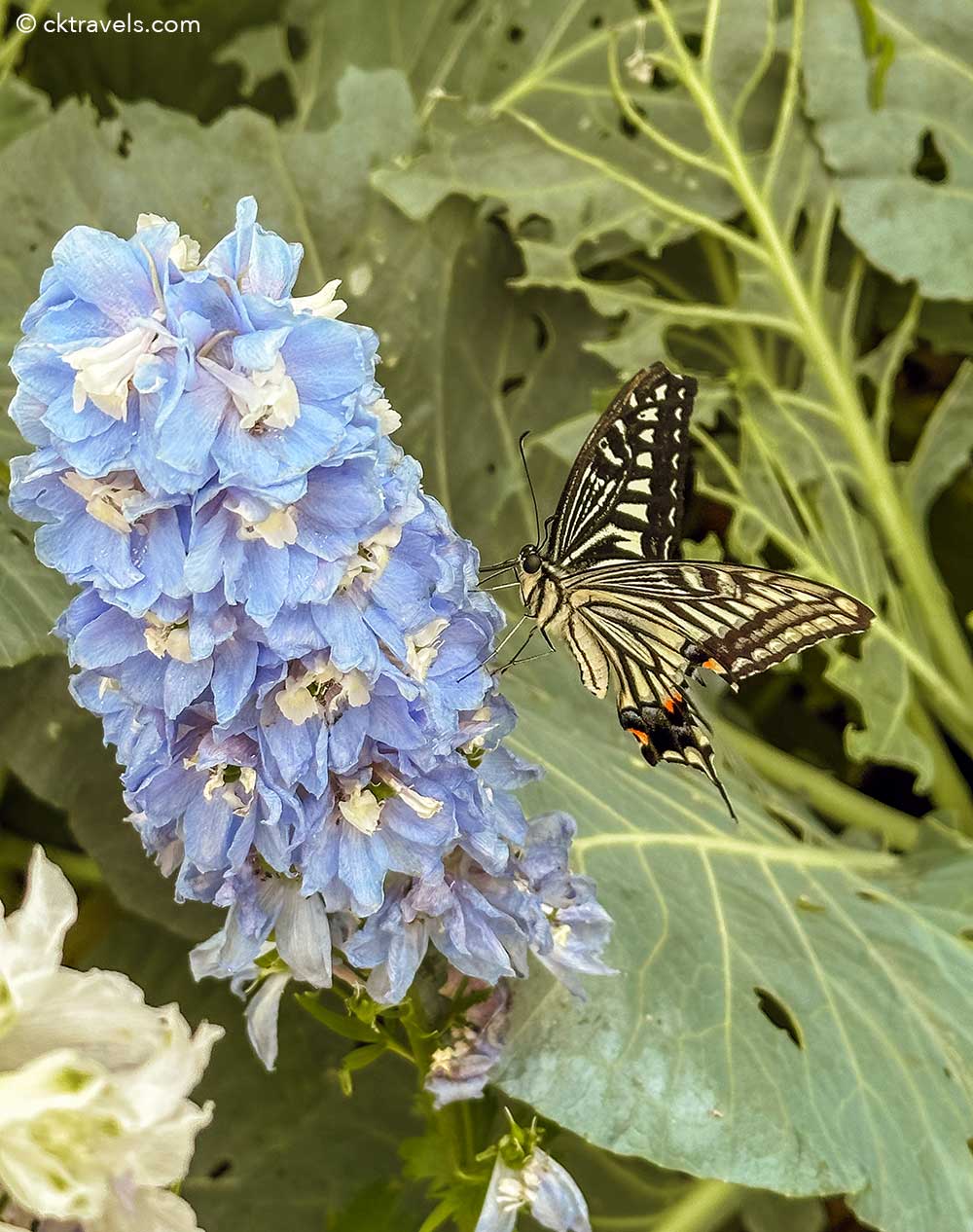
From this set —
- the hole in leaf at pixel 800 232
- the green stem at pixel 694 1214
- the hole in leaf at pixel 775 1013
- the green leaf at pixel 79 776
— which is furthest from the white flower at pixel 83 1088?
the hole in leaf at pixel 800 232

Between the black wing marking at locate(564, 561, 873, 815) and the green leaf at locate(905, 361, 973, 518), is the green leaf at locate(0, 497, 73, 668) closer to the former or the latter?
the black wing marking at locate(564, 561, 873, 815)

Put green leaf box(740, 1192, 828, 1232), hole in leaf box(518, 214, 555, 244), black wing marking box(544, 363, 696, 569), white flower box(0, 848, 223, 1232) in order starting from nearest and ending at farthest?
white flower box(0, 848, 223, 1232)
black wing marking box(544, 363, 696, 569)
green leaf box(740, 1192, 828, 1232)
hole in leaf box(518, 214, 555, 244)

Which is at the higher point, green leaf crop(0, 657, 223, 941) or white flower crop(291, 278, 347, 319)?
white flower crop(291, 278, 347, 319)

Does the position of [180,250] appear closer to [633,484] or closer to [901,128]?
[633,484]

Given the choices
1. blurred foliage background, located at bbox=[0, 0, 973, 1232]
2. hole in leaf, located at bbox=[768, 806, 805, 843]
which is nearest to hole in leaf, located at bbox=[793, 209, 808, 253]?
Result: blurred foliage background, located at bbox=[0, 0, 973, 1232]

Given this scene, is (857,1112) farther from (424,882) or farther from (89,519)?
(89,519)

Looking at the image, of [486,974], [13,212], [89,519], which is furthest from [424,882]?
[13,212]

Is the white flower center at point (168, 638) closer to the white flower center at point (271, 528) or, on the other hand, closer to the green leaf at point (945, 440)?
the white flower center at point (271, 528)
